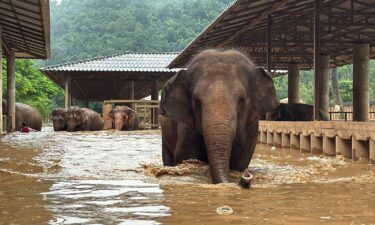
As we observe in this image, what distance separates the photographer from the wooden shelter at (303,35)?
15602 millimetres

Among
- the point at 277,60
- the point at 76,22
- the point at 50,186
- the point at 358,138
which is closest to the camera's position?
the point at 50,186

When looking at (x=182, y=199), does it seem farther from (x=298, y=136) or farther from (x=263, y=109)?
(x=298, y=136)

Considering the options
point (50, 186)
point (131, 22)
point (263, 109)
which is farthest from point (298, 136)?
point (131, 22)

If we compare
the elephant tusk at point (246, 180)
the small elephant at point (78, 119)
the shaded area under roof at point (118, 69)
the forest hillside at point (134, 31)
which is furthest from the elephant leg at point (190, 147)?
the forest hillside at point (134, 31)

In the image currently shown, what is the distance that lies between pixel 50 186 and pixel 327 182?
108 inches

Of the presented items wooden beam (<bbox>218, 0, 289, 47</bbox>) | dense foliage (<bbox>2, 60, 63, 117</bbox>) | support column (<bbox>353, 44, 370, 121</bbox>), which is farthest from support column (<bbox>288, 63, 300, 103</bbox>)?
dense foliage (<bbox>2, 60, 63, 117</bbox>)

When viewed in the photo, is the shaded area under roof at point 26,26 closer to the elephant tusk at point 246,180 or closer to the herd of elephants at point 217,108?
the herd of elephants at point 217,108

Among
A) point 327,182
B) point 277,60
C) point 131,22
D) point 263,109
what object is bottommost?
point 327,182

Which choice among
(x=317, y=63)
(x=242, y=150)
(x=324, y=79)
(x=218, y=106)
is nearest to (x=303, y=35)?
(x=324, y=79)

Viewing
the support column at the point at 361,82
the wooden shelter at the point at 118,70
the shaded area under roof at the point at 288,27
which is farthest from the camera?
the wooden shelter at the point at 118,70

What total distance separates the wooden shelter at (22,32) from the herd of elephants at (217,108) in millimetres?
7233

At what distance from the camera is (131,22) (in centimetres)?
6888

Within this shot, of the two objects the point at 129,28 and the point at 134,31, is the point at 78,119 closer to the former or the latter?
the point at 134,31

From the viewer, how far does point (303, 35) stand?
942 inches
